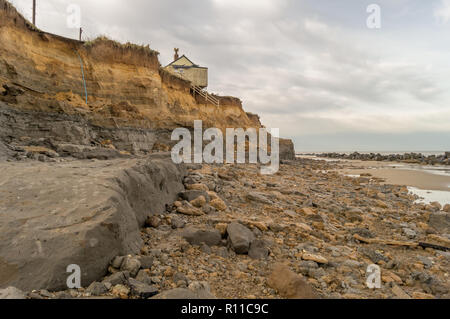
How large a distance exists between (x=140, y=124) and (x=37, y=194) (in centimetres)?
998

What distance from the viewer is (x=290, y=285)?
7.18ft

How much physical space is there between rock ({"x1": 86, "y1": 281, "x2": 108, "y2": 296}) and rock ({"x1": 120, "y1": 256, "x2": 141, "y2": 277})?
0.27 m

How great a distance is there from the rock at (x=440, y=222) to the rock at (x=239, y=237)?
4.46m

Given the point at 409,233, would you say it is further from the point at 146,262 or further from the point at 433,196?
the point at 433,196

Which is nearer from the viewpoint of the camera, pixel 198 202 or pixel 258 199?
pixel 198 202

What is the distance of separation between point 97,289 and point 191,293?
72cm

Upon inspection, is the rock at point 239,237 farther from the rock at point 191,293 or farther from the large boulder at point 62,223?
the large boulder at point 62,223

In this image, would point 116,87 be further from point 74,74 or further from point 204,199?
point 204,199

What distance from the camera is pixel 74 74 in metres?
11.4

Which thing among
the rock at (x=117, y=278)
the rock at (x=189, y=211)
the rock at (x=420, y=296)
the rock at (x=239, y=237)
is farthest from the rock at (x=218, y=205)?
the rock at (x=420, y=296)

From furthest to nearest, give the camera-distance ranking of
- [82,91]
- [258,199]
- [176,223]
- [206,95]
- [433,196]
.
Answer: [206,95], [82,91], [433,196], [258,199], [176,223]

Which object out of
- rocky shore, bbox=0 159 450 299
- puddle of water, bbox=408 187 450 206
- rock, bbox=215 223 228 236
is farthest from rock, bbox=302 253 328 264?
puddle of water, bbox=408 187 450 206

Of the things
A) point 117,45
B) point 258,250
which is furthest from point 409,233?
point 117,45

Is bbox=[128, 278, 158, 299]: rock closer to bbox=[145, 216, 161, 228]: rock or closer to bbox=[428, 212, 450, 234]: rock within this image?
bbox=[145, 216, 161, 228]: rock
